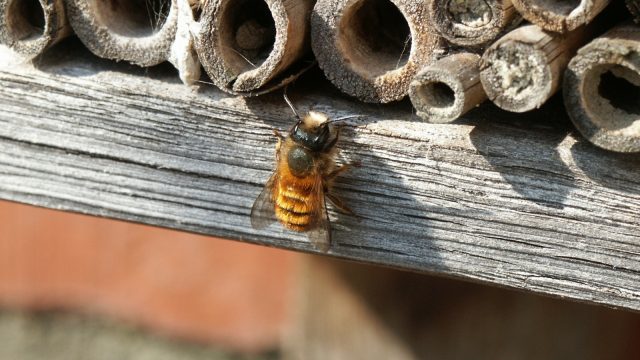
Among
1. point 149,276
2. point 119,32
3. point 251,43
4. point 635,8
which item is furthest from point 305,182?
point 149,276

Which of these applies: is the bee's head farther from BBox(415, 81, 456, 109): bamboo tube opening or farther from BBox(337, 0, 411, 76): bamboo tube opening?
BBox(415, 81, 456, 109): bamboo tube opening

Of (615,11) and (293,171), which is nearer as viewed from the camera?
(615,11)

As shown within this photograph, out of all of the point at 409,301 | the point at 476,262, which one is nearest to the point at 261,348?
the point at 409,301

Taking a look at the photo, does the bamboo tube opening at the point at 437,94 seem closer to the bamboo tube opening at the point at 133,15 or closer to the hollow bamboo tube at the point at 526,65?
the hollow bamboo tube at the point at 526,65

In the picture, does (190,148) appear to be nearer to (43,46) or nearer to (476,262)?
(43,46)

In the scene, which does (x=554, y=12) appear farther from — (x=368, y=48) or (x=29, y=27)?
(x=29, y=27)

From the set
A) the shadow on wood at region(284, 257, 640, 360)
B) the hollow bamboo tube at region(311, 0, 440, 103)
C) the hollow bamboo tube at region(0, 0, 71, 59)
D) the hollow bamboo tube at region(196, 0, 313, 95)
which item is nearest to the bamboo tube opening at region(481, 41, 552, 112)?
the hollow bamboo tube at region(311, 0, 440, 103)
